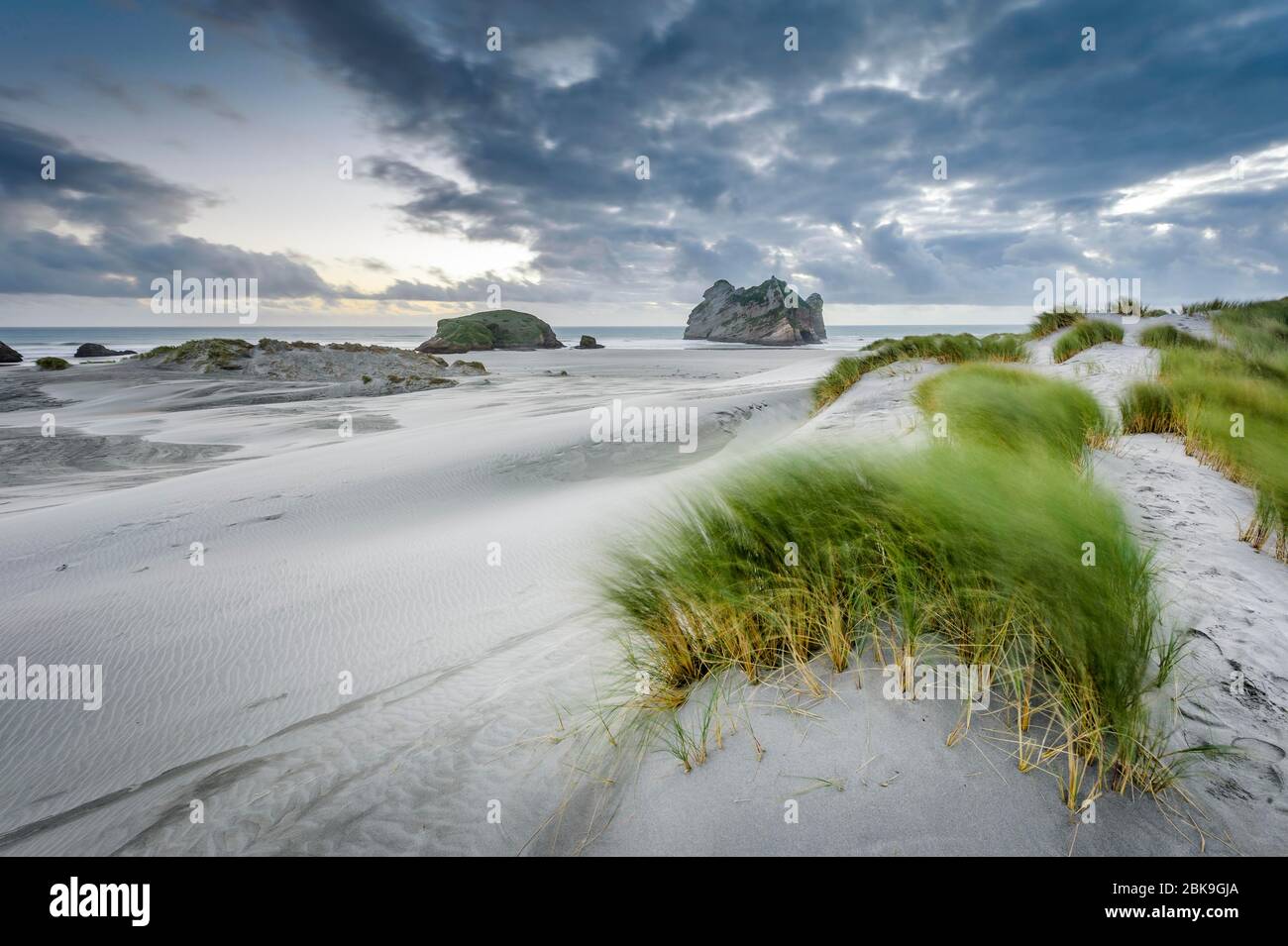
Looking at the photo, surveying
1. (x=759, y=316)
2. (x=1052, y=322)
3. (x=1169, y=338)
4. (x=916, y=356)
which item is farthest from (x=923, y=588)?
(x=759, y=316)

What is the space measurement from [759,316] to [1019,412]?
1629 inches

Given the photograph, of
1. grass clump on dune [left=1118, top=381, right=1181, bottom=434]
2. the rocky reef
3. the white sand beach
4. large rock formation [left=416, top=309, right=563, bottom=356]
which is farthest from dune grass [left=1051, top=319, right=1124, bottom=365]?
large rock formation [left=416, top=309, right=563, bottom=356]

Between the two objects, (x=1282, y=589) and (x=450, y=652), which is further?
(x=450, y=652)

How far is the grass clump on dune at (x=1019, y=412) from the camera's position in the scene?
12.9ft

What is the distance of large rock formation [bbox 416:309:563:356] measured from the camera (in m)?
31.5

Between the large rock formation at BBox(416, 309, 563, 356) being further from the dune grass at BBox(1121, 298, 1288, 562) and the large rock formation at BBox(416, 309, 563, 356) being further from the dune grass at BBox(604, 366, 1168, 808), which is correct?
the dune grass at BBox(604, 366, 1168, 808)

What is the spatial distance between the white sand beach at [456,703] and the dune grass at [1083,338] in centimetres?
663

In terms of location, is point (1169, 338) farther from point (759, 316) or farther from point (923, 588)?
point (759, 316)

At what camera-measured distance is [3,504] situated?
532cm

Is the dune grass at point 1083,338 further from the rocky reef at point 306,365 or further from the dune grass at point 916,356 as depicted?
the rocky reef at point 306,365

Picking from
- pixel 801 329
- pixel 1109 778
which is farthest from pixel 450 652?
pixel 801 329

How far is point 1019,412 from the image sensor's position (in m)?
4.36
